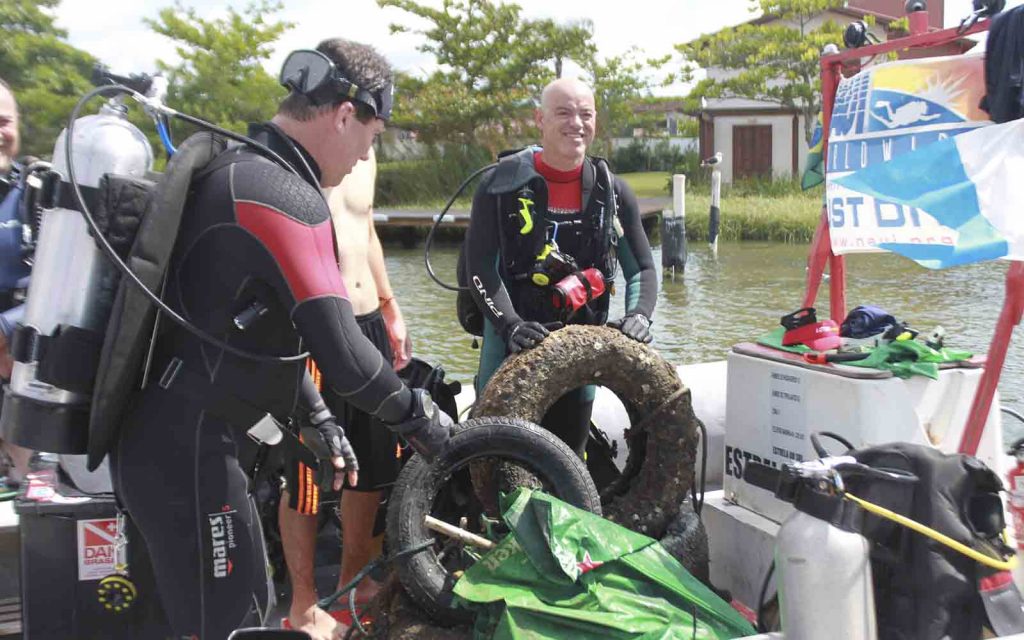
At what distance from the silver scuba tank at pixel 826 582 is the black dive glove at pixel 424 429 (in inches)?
34.4

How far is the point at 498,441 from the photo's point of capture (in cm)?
289

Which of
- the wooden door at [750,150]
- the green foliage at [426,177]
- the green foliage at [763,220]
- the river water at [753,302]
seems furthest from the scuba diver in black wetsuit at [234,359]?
the wooden door at [750,150]

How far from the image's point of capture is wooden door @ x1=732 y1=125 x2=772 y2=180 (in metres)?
35.9

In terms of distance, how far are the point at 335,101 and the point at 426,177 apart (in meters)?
36.0

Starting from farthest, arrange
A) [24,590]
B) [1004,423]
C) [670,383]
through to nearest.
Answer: [1004,423], [670,383], [24,590]

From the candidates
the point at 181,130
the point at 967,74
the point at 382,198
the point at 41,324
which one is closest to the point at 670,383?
the point at 967,74

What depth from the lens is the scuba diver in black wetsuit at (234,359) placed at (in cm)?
199

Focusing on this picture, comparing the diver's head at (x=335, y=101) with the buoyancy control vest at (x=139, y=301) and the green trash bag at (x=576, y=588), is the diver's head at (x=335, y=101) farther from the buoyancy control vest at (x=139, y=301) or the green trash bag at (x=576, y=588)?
the green trash bag at (x=576, y=588)

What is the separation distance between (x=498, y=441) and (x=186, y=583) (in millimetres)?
1056

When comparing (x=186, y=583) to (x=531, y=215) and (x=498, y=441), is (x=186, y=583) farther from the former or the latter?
(x=531, y=215)

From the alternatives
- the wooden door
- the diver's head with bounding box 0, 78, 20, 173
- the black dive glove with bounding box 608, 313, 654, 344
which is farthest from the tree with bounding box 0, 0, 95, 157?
the black dive glove with bounding box 608, 313, 654, 344

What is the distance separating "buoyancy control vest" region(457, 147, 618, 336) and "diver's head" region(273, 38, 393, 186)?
123cm

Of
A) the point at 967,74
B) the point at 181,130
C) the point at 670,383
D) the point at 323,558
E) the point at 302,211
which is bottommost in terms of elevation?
the point at 323,558

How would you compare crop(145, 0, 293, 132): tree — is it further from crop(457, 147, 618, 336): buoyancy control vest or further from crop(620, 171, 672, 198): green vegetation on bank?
crop(457, 147, 618, 336): buoyancy control vest
